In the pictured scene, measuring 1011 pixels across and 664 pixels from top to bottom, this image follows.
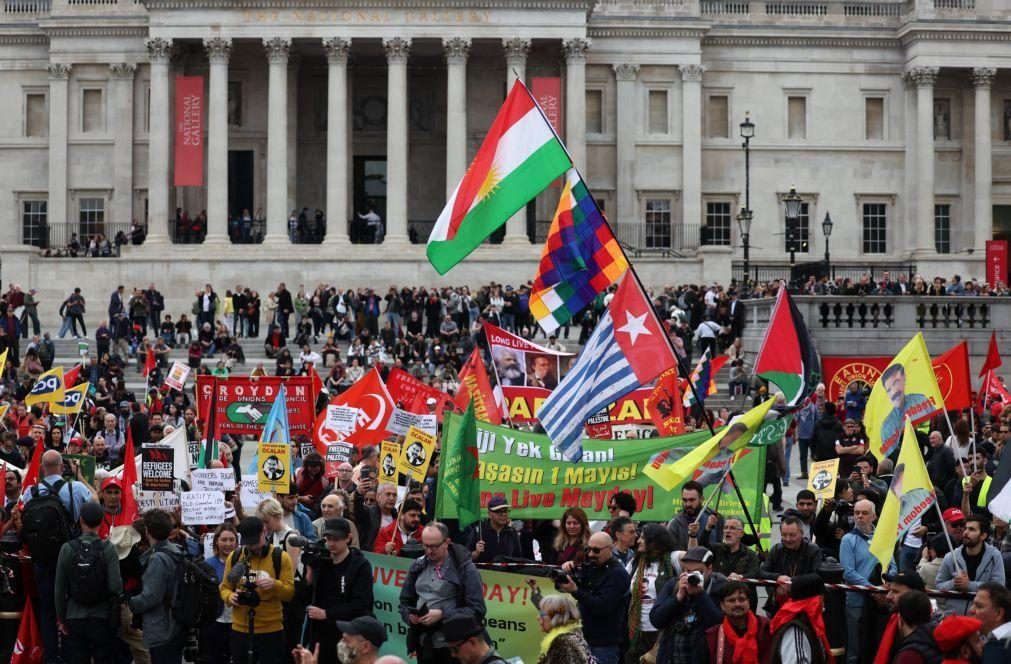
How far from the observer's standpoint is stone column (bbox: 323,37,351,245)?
2105 inches

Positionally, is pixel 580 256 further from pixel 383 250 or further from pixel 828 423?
pixel 383 250

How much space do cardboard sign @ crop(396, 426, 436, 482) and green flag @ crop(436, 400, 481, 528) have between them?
213 cm

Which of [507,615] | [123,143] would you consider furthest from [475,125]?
[507,615]

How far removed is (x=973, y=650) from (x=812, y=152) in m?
51.7

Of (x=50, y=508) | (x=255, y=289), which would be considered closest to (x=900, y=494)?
(x=50, y=508)

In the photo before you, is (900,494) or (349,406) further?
(349,406)

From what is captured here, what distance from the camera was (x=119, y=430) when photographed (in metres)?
27.1

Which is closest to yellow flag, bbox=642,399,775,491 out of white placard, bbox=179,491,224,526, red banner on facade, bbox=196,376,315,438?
white placard, bbox=179,491,224,526

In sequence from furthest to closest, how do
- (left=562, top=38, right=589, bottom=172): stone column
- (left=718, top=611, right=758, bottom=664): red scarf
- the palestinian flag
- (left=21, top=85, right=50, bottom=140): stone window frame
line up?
(left=21, top=85, right=50, bottom=140): stone window frame
(left=562, top=38, right=589, bottom=172): stone column
the palestinian flag
(left=718, top=611, right=758, bottom=664): red scarf

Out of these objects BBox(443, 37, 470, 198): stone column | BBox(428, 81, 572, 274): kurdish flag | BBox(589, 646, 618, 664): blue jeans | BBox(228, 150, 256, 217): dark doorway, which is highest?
BBox(443, 37, 470, 198): stone column

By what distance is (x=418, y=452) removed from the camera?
16.5 meters

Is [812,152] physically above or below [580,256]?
above

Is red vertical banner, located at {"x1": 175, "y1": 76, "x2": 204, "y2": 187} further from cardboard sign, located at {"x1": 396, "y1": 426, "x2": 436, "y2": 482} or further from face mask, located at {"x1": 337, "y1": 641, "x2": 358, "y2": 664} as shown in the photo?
face mask, located at {"x1": 337, "y1": 641, "x2": 358, "y2": 664}

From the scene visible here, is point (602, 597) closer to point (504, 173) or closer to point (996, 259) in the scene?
point (504, 173)
